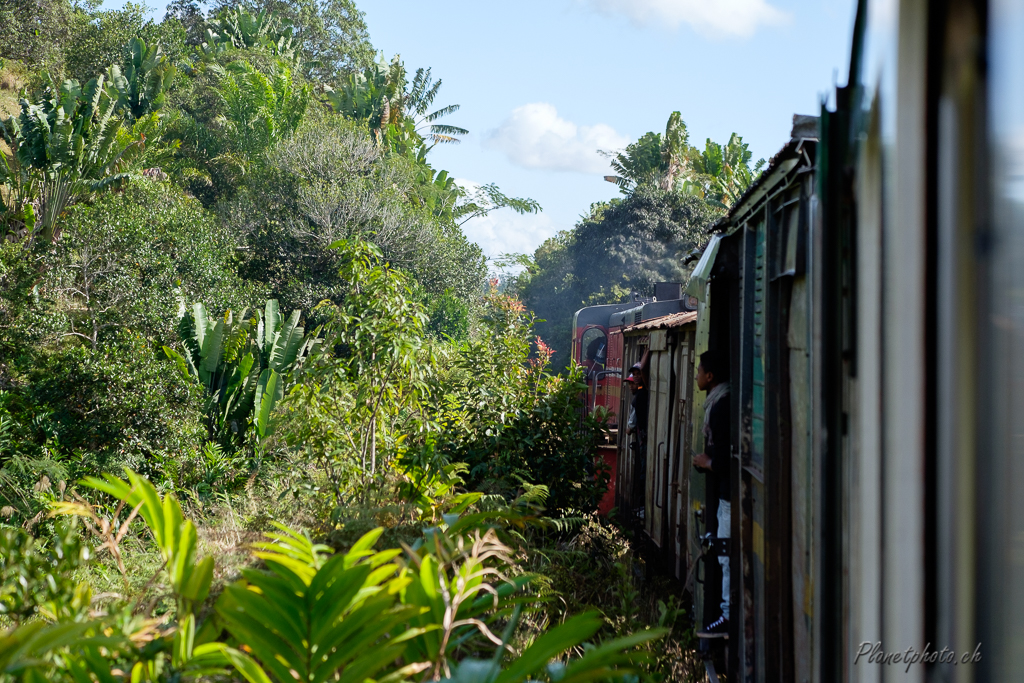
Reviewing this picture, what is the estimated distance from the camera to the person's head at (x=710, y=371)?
14.8 ft

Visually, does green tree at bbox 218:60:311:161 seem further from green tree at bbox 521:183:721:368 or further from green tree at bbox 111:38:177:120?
green tree at bbox 521:183:721:368

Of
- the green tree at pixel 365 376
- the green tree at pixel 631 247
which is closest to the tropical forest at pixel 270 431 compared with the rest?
the green tree at pixel 365 376

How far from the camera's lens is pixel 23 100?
45.4 feet

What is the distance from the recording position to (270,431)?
8.80 meters

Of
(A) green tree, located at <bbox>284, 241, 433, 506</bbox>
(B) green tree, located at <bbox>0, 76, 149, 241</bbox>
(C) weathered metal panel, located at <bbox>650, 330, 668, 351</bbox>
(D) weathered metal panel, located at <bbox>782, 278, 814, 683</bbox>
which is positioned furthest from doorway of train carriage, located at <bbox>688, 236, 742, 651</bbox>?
(B) green tree, located at <bbox>0, 76, 149, 241</bbox>

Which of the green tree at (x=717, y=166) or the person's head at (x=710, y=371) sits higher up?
the green tree at (x=717, y=166)

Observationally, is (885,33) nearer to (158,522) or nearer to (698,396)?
(158,522)

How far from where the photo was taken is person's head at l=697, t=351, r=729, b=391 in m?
4.51

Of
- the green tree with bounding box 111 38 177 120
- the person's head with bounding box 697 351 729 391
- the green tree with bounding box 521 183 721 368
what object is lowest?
the person's head with bounding box 697 351 729 391

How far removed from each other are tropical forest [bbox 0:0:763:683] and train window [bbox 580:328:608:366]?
7.93ft

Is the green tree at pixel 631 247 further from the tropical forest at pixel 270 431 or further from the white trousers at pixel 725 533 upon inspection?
the white trousers at pixel 725 533

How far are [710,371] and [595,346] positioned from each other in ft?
32.5

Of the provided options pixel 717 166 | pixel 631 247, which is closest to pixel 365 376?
pixel 631 247

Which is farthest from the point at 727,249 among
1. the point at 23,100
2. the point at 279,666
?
the point at 23,100
